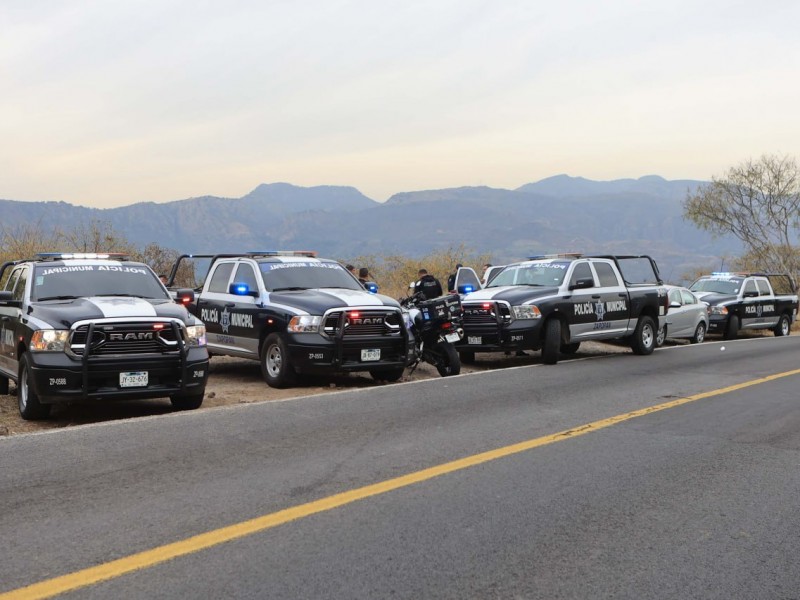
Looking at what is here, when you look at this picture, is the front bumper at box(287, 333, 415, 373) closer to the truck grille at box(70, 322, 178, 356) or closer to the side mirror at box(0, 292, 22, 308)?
the truck grille at box(70, 322, 178, 356)

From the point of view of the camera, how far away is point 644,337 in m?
17.5

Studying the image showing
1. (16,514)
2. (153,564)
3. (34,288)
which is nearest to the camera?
(153,564)

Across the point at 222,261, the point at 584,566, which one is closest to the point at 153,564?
the point at 584,566

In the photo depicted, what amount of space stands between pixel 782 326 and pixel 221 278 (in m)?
20.0

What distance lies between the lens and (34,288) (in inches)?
408

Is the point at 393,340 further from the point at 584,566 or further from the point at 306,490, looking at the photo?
the point at 584,566

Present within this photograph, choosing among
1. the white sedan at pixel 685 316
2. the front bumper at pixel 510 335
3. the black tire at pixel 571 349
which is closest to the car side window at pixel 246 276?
the front bumper at pixel 510 335

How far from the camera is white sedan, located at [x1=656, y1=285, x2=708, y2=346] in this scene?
22.1 meters

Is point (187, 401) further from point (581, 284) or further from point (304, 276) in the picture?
point (581, 284)

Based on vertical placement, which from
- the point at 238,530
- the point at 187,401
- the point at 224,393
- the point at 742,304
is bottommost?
the point at 224,393

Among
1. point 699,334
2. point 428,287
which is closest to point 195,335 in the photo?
point 428,287

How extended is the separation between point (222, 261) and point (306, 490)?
29.5ft

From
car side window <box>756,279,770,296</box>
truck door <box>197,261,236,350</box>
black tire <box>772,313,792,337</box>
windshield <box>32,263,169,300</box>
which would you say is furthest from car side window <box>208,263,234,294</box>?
black tire <box>772,313,792,337</box>

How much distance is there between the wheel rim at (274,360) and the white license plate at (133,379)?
9.82 feet
